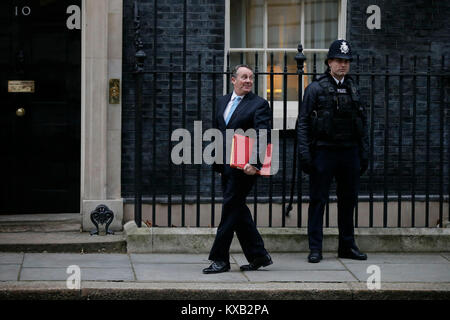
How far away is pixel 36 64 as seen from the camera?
10305 millimetres

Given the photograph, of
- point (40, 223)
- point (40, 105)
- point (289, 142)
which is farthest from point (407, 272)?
point (40, 105)

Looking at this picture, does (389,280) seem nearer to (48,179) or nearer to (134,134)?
(134,134)

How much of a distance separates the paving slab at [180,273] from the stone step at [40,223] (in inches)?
67.9

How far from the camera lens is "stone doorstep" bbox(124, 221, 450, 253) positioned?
30.0ft

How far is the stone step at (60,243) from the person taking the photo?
9.07m

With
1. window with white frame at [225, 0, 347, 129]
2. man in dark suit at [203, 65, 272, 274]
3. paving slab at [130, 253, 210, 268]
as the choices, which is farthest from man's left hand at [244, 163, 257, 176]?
window with white frame at [225, 0, 347, 129]

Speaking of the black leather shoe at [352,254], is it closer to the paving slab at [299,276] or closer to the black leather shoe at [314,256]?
the black leather shoe at [314,256]

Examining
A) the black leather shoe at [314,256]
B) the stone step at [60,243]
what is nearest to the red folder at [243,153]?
the black leather shoe at [314,256]

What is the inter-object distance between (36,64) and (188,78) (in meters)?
1.74

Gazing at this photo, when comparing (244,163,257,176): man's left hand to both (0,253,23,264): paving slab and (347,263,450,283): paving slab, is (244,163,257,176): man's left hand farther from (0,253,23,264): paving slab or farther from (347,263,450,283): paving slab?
(0,253,23,264): paving slab

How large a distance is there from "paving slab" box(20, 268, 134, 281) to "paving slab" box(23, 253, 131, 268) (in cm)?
20

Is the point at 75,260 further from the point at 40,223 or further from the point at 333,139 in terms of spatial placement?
the point at 333,139
